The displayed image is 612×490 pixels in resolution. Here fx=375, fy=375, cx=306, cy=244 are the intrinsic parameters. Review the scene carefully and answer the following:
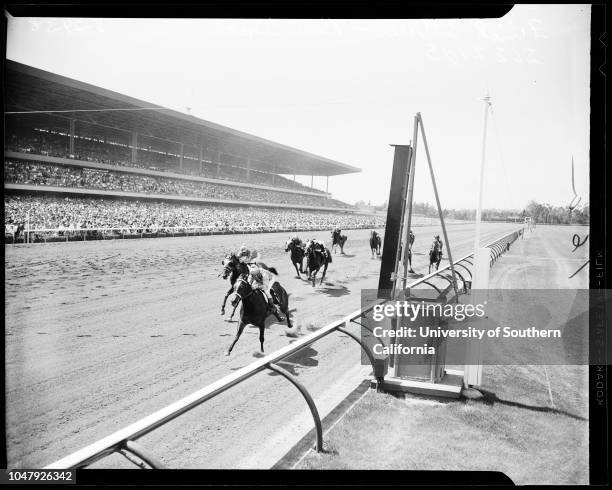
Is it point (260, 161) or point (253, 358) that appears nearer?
point (260, 161)

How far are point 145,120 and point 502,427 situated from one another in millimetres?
3645

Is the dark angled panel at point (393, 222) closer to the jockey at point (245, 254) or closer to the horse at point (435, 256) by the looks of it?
the jockey at point (245, 254)

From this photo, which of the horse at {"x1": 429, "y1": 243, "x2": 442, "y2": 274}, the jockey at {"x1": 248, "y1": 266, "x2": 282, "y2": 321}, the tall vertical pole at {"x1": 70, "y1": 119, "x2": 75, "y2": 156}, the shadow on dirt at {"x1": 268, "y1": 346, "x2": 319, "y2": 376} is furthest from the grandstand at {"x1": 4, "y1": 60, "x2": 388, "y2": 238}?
the shadow on dirt at {"x1": 268, "y1": 346, "x2": 319, "y2": 376}

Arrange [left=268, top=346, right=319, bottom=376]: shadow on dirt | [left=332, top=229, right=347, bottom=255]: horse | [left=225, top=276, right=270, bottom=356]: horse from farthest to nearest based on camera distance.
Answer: [left=332, top=229, right=347, bottom=255]: horse < [left=268, top=346, right=319, bottom=376]: shadow on dirt < [left=225, top=276, right=270, bottom=356]: horse

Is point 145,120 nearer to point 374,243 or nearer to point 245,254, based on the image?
point 245,254

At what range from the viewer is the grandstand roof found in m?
2.55

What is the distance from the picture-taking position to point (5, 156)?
249 centimetres

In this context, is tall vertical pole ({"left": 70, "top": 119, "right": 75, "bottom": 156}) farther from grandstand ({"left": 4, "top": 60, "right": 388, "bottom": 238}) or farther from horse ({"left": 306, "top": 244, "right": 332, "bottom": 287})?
horse ({"left": 306, "top": 244, "right": 332, "bottom": 287})

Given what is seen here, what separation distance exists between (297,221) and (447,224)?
61.6 inches

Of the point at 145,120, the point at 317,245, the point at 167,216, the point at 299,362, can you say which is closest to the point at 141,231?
the point at 167,216

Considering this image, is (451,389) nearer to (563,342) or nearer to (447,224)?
(563,342)

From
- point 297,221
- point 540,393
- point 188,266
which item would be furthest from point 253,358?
point 540,393

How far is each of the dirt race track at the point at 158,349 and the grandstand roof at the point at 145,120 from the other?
918 mm

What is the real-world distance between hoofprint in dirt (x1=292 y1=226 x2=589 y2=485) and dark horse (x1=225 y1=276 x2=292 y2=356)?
1269 millimetres
